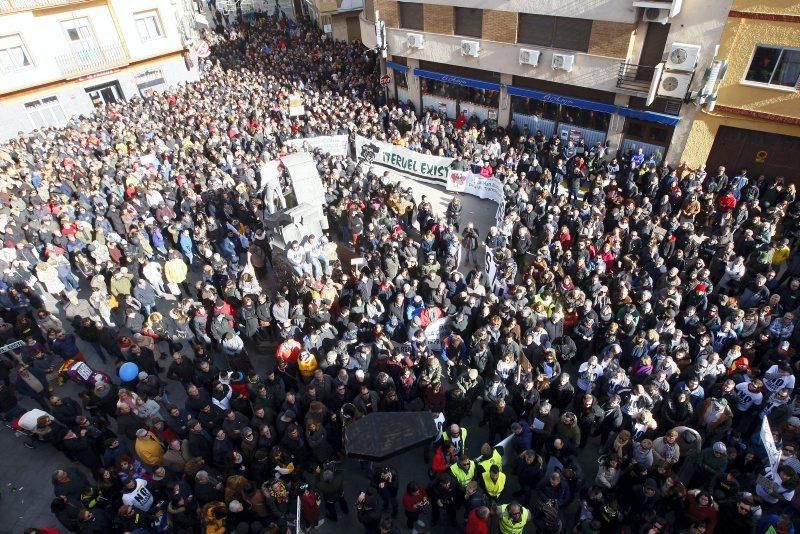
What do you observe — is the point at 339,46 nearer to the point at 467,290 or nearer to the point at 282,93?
the point at 282,93

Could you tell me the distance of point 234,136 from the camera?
727 inches

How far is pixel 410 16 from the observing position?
20609 mm

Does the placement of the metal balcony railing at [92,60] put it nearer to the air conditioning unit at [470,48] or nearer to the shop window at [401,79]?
the shop window at [401,79]

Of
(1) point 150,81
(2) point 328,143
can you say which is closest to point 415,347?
(2) point 328,143

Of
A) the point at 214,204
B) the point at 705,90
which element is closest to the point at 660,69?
the point at 705,90

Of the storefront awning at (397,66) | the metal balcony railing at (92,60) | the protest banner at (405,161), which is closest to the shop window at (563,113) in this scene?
the protest banner at (405,161)

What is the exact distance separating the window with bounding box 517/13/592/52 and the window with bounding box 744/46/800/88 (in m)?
5.02

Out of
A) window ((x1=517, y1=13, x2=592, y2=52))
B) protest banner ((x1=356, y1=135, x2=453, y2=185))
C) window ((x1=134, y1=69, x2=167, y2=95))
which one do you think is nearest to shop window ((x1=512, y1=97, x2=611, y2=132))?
window ((x1=517, y1=13, x2=592, y2=52))

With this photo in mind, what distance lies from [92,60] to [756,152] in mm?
30493

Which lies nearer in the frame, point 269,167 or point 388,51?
point 269,167

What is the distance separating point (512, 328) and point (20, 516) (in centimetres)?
892

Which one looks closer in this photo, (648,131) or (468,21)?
(648,131)

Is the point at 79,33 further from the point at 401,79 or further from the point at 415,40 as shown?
the point at 415,40

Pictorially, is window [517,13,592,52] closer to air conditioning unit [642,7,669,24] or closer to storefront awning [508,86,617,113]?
storefront awning [508,86,617,113]
